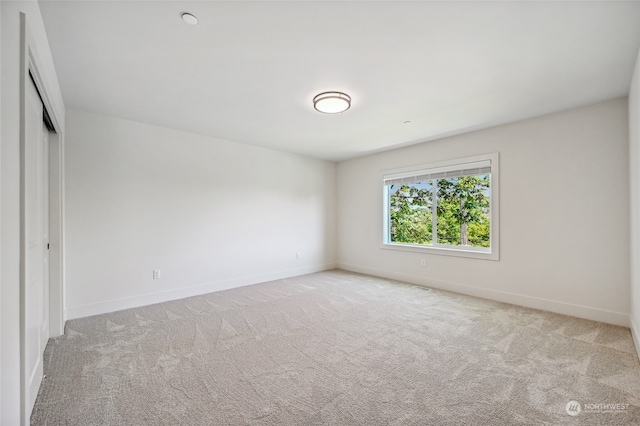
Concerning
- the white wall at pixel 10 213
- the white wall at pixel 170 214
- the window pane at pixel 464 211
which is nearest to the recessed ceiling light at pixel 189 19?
the white wall at pixel 10 213

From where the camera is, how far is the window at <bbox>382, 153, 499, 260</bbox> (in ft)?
13.5

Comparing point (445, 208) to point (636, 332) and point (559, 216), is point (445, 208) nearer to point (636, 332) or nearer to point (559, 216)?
point (559, 216)

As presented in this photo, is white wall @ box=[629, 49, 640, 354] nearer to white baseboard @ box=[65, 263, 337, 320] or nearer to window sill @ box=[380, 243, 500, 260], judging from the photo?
window sill @ box=[380, 243, 500, 260]

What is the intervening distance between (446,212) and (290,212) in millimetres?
2857

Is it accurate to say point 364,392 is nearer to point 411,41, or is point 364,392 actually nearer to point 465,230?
point 411,41

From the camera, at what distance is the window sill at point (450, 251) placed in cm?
403

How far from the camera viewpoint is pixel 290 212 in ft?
18.1

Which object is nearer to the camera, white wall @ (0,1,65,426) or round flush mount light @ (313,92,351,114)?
white wall @ (0,1,65,426)

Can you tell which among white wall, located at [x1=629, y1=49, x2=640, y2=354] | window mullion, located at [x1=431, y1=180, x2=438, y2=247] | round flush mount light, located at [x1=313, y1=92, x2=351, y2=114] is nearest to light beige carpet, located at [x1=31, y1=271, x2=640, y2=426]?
white wall, located at [x1=629, y1=49, x2=640, y2=354]

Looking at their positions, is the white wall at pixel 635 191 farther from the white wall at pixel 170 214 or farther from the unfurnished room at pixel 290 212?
the white wall at pixel 170 214

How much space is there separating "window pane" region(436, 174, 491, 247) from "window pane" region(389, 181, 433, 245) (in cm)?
21

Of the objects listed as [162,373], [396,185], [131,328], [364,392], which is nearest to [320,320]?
[364,392]

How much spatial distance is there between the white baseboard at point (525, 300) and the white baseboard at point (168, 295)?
2172 mm

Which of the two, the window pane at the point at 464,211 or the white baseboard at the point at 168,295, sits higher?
the window pane at the point at 464,211
